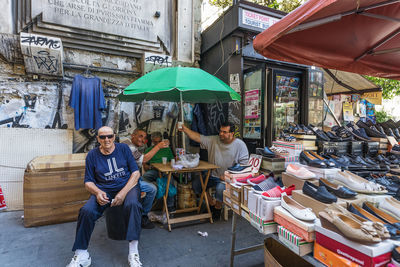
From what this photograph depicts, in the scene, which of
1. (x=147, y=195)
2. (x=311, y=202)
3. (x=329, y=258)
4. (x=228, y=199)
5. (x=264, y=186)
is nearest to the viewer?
(x=329, y=258)

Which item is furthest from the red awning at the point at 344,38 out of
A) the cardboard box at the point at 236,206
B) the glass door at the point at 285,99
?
the glass door at the point at 285,99

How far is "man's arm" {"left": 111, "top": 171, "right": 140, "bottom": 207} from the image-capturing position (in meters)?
2.63

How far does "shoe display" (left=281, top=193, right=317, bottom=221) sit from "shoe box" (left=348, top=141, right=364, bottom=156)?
1935mm

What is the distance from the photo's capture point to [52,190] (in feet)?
11.1

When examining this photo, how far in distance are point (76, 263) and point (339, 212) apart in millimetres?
2437

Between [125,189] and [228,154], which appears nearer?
[125,189]

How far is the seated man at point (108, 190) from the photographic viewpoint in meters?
2.38

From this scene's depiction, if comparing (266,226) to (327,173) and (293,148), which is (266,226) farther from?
(293,148)

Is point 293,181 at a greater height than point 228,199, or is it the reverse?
point 293,181

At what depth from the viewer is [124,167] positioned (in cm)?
289

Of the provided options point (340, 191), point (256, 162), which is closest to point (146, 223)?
point (256, 162)

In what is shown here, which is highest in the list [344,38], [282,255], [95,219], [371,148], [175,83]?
[344,38]

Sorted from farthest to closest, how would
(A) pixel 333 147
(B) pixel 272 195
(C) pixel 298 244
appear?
(A) pixel 333 147, (B) pixel 272 195, (C) pixel 298 244

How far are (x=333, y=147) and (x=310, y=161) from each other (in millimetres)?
927
